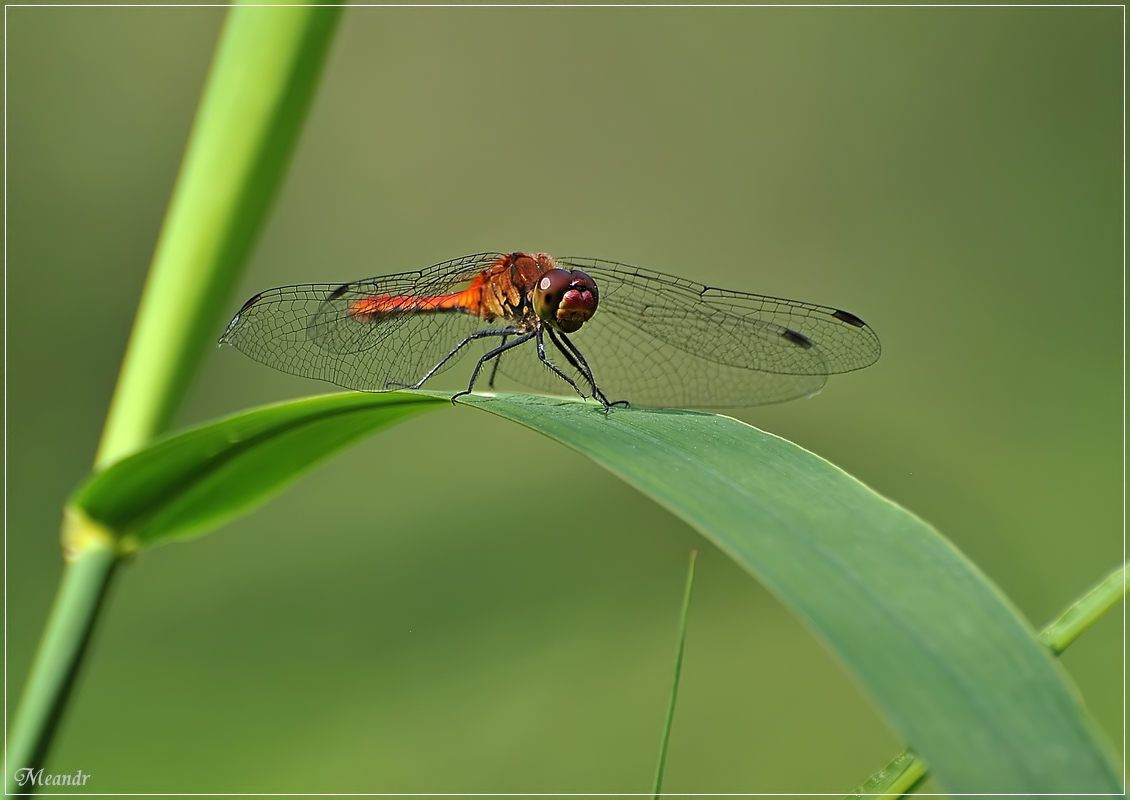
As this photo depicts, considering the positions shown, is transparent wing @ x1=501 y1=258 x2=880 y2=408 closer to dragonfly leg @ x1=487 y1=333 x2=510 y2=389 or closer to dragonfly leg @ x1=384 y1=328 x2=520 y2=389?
dragonfly leg @ x1=487 y1=333 x2=510 y2=389

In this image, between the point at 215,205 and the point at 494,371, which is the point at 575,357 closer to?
the point at 494,371

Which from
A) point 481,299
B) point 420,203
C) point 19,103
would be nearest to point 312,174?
point 420,203

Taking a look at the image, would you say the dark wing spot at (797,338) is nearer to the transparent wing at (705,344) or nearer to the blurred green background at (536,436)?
the transparent wing at (705,344)

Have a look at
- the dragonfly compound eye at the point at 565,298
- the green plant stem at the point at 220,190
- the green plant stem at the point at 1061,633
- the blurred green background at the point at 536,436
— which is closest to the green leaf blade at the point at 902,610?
the green plant stem at the point at 1061,633

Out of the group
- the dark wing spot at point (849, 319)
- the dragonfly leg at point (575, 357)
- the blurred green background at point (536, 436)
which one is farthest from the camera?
the blurred green background at point (536, 436)

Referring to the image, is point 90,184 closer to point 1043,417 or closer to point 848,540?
point 848,540

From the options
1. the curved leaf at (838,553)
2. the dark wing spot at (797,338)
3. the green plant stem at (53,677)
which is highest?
the dark wing spot at (797,338)
